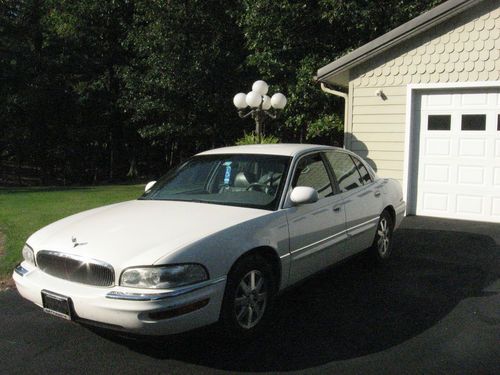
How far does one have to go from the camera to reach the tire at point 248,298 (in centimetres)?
346

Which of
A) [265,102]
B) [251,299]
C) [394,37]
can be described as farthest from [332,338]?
[265,102]

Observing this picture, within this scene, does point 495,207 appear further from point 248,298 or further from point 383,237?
point 248,298

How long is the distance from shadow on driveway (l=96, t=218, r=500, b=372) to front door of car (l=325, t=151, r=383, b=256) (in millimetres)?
472

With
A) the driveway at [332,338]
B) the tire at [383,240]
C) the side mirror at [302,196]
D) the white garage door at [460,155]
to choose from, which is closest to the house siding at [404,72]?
the white garage door at [460,155]

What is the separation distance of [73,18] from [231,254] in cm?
2438

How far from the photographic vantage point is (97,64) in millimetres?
26594

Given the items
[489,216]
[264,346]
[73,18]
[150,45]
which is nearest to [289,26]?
[150,45]

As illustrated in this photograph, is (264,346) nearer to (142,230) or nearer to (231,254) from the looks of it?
(231,254)

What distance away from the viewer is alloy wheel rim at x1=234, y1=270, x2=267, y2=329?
360 centimetres

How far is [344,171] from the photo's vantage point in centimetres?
529

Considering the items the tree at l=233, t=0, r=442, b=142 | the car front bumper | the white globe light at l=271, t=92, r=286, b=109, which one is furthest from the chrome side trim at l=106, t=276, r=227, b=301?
the tree at l=233, t=0, r=442, b=142

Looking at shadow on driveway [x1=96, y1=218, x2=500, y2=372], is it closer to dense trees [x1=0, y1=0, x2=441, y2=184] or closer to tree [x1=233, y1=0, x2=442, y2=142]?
tree [x1=233, y1=0, x2=442, y2=142]

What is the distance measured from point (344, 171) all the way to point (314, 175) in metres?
0.69

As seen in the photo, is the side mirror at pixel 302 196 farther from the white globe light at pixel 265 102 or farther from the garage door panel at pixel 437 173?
the white globe light at pixel 265 102
